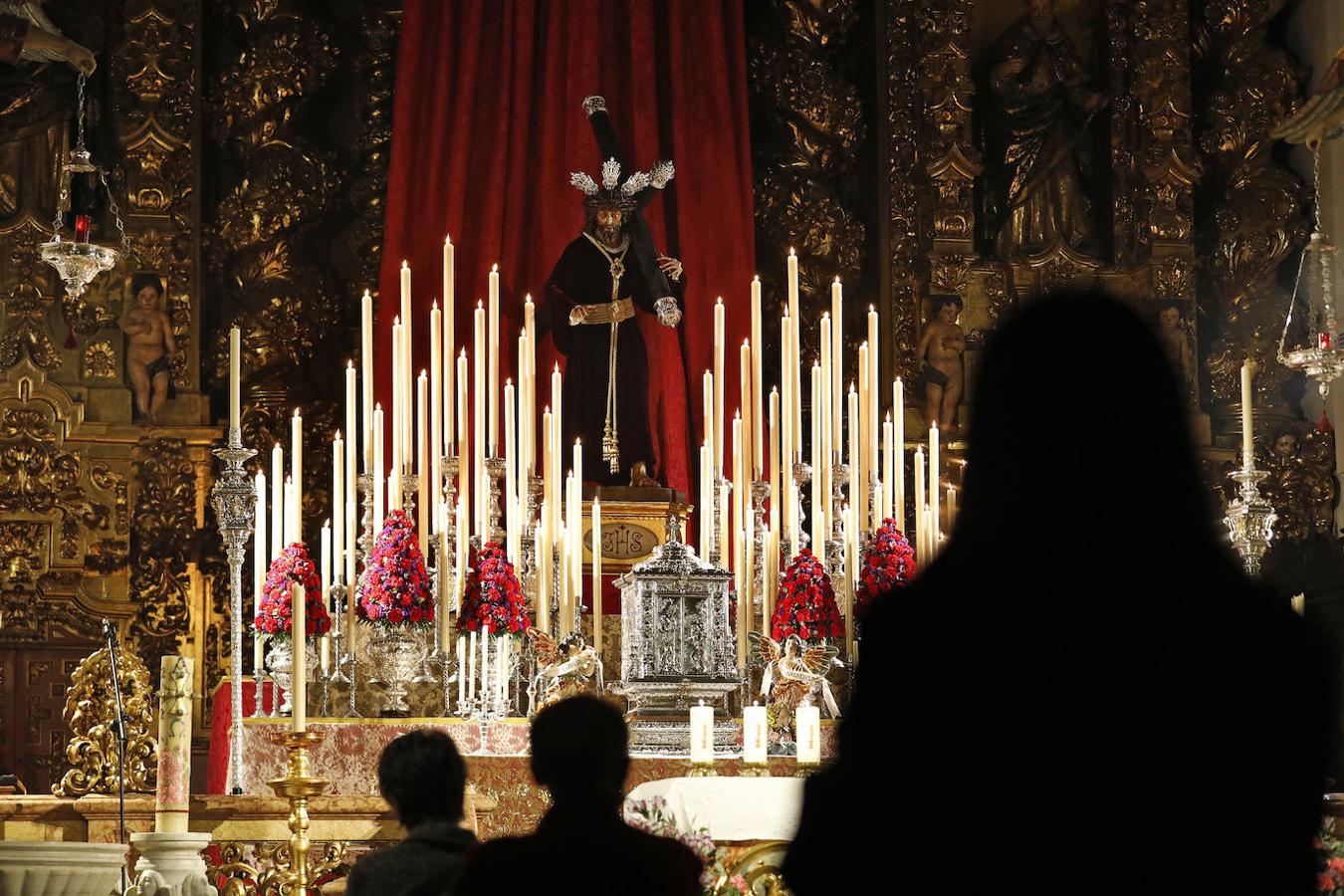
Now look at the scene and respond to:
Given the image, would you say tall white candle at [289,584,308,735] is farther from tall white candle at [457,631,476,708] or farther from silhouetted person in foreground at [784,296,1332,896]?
silhouetted person in foreground at [784,296,1332,896]

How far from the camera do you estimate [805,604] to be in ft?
27.2

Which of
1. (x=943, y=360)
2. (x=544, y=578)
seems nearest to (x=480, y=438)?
(x=544, y=578)

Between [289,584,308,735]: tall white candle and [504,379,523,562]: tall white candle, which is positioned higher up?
[504,379,523,562]: tall white candle

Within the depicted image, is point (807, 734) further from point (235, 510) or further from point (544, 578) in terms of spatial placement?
point (235, 510)

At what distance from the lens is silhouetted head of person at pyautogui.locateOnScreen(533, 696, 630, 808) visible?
2725mm

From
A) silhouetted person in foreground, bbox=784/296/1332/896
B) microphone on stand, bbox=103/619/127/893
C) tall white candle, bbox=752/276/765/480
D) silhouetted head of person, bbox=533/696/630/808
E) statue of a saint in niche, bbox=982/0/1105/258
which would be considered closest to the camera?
silhouetted person in foreground, bbox=784/296/1332/896

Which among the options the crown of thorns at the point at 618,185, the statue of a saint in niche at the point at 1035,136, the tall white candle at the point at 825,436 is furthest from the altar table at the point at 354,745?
the statue of a saint in niche at the point at 1035,136

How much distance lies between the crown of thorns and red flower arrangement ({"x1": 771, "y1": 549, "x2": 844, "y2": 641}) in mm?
2464

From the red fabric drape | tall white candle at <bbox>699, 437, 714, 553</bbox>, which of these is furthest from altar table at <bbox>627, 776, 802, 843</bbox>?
the red fabric drape

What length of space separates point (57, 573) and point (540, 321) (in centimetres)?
303

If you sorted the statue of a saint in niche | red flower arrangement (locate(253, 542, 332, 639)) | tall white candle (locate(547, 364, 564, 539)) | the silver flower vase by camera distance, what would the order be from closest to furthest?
1. red flower arrangement (locate(253, 542, 332, 639))
2. the silver flower vase
3. tall white candle (locate(547, 364, 564, 539))
4. the statue of a saint in niche

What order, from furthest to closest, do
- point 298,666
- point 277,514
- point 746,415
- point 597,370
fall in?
1. point 597,370
2. point 746,415
3. point 277,514
4. point 298,666

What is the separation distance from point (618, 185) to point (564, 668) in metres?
3.46

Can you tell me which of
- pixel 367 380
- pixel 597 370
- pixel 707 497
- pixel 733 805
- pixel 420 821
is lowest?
pixel 733 805
